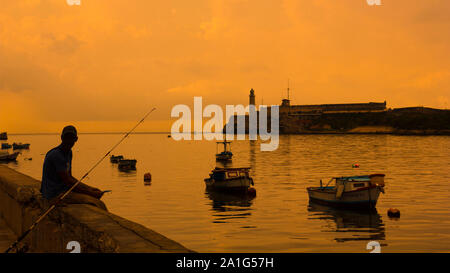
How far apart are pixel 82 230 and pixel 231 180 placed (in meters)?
33.9

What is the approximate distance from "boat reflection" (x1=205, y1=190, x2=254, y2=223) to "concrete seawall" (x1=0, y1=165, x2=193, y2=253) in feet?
67.7

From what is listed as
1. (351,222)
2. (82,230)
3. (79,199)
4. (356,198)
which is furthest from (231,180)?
(82,230)

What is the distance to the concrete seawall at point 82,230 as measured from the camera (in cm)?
600

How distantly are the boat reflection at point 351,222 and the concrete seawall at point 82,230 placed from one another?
57.7 feet

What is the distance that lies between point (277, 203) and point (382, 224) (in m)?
10.3

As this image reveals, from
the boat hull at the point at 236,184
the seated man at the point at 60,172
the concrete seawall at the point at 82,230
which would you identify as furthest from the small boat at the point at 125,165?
the seated man at the point at 60,172

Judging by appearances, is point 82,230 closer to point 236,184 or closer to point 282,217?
point 282,217

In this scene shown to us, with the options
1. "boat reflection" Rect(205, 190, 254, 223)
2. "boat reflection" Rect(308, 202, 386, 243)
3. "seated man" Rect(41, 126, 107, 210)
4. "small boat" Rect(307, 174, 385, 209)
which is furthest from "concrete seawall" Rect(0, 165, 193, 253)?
"small boat" Rect(307, 174, 385, 209)

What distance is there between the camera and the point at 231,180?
40656 mm

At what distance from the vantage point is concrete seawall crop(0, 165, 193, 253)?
19.7ft

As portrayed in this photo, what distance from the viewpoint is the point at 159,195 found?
4212cm

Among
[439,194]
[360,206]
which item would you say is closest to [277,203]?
[360,206]

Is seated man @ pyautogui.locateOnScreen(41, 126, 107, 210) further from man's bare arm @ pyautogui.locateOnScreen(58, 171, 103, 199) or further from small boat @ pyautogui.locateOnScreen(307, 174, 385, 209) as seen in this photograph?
small boat @ pyautogui.locateOnScreen(307, 174, 385, 209)
